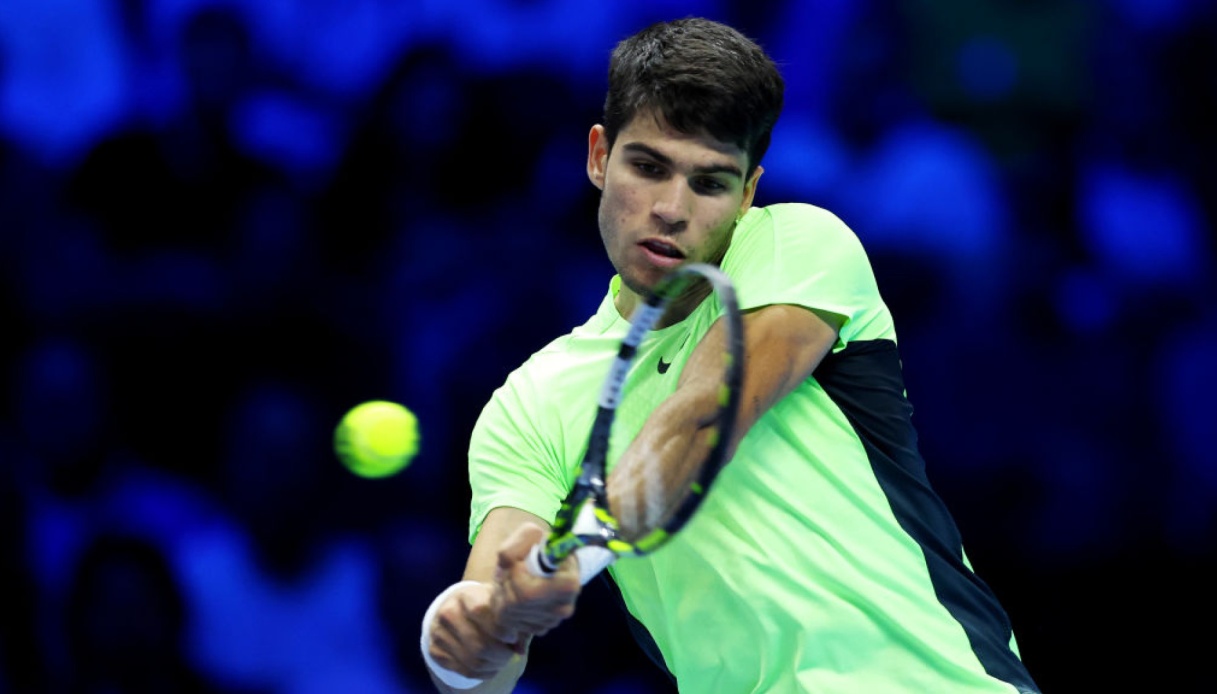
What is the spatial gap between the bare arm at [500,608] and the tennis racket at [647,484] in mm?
27

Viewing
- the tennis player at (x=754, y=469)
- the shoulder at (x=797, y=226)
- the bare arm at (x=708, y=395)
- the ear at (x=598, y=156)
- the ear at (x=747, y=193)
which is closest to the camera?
the bare arm at (x=708, y=395)

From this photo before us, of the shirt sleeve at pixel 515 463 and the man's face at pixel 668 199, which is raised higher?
the man's face at pixel 668 199

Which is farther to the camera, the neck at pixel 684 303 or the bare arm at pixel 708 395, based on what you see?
the neck at pixel 684 303

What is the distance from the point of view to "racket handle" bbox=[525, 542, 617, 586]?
183 centimetres

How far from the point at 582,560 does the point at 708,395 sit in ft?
0.90

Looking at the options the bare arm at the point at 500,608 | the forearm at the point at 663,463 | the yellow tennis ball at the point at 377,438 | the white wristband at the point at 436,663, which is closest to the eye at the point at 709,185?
the forearm at the point at 663,463

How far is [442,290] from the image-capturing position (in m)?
3.94

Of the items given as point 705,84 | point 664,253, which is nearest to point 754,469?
point 664,253

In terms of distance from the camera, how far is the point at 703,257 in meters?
2.21

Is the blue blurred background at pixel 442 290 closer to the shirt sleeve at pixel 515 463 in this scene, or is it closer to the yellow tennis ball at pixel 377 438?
the yellow tennis ball at pixel 377 438

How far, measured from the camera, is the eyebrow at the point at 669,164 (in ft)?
7.22

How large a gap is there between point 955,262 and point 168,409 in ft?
7.26

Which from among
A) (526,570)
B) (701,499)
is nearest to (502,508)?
Answer: (526,570)

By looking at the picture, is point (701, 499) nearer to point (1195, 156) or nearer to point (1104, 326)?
point (1104, 326)
